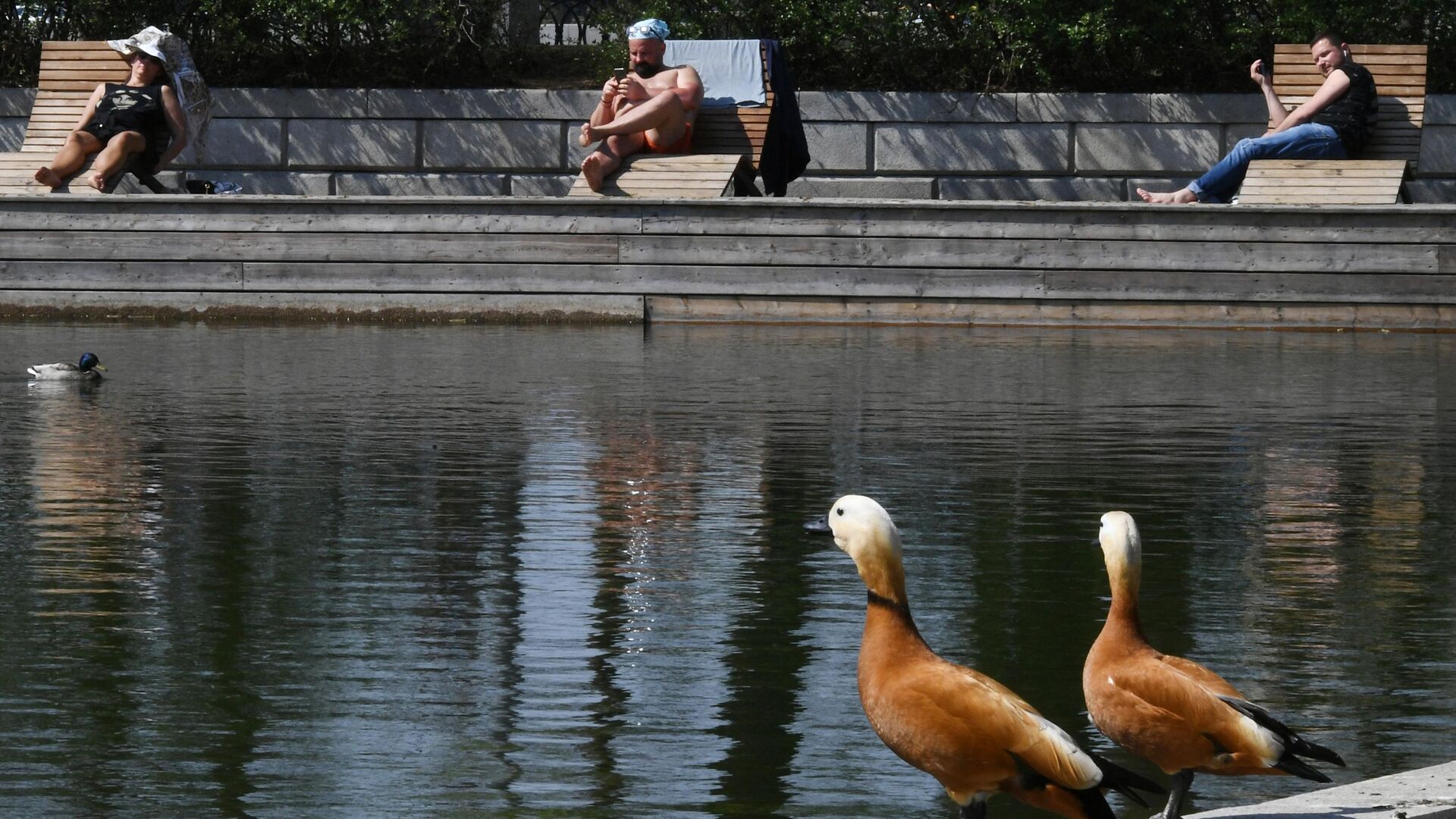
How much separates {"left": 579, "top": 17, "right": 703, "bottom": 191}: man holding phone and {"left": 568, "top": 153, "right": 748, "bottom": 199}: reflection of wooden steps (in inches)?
5.3

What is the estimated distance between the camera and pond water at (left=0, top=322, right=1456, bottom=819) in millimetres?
5320

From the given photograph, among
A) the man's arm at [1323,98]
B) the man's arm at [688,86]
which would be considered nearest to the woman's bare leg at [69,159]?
the man's arm at [688,86]

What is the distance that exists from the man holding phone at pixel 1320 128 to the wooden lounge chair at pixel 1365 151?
172mm

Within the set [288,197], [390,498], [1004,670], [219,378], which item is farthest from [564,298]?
[1004,670]

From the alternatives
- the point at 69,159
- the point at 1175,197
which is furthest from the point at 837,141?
the point at 69,159

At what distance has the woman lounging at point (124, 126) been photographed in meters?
19.4

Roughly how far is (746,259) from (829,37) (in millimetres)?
5960

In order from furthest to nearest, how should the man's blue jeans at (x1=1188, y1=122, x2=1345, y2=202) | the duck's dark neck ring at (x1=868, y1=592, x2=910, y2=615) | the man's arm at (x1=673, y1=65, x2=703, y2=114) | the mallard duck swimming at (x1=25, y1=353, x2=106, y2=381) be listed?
the man's arm at (x1=673, y1=65, x2=703, y2=114) → the man's blue jeans at (x1=1188, y1=122, x2=1345, y2=202) → the mallard duck swimming at (x1=25, y1=353, x2=106, y2=381) → the duck's dark neck ring at (x1=868, y1=592, x2=910, y2=615)

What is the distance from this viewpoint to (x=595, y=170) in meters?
19.0

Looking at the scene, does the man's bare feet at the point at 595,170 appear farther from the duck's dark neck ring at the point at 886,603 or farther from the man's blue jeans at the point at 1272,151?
the duck's dark neck ring at the point at 886,603

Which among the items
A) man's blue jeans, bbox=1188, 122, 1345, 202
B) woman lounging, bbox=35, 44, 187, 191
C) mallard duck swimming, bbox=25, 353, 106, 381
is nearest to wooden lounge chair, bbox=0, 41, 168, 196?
woman lounging, bbox=35, 44, 187, 191

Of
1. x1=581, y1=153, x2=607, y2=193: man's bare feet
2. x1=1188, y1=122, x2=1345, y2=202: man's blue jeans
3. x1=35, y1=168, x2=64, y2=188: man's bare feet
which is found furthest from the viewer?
x1=35, y1=168, x2=64, y2=188: man's bare feet

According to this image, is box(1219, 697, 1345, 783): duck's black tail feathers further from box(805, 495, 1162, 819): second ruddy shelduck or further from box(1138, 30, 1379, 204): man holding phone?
box(1138, 30, 1379, 204): man holding phone

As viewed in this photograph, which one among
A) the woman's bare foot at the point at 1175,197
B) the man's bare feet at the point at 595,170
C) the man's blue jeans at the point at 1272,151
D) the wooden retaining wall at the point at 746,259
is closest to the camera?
the wooden retaining wall at the point at 746,259
